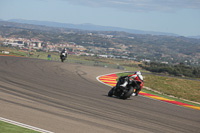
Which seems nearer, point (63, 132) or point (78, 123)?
point (63, 132)

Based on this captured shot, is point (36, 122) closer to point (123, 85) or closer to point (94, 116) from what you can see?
point (94, 116)

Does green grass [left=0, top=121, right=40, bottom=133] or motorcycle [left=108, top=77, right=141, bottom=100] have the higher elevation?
green grass [left=0, top=121, right=40, bottom=133]

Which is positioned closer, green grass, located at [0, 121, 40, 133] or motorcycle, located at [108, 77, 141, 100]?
green grass, located at [0, 121, 40, 133]

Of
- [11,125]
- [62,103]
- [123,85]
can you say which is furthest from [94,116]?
[123,85]

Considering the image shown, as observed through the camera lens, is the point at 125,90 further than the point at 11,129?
Yes

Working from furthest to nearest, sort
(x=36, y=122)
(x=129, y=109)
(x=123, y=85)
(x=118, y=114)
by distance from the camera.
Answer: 1. (x=123, y=85)
2. (x=129, y=109)
3. (x=118, y=114)
4. (x=36, y=122)

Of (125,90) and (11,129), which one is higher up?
(11,129)

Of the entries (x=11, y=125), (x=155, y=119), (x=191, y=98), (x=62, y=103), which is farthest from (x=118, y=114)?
(x=191, y=98)

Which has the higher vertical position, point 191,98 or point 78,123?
point 78,123

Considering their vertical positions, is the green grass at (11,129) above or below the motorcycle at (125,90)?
above

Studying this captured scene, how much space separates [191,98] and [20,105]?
42.0 feet

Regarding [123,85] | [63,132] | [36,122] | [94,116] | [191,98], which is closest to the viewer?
[63,132]

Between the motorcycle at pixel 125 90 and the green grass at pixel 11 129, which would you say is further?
the motorcycle at pixel 125 90

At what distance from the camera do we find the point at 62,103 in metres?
10.7
